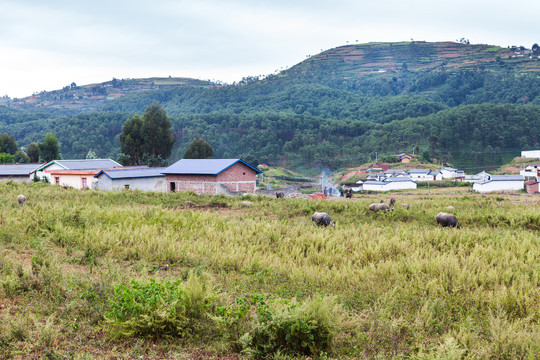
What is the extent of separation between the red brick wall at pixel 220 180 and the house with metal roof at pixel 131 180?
134cm

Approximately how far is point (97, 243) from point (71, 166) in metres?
34.0

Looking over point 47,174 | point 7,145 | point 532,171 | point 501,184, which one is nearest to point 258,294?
point 47,174

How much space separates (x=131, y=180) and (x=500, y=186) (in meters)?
51.5

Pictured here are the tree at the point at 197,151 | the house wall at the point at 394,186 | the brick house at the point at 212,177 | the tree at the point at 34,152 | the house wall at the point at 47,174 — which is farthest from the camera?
the house wall at the point at 394,186

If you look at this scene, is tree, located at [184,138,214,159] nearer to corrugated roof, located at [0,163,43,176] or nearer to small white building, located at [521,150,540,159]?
corrugated roof, located at [0,163,43,176]

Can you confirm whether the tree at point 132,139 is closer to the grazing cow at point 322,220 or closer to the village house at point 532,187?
the grazing cow at point 322,220

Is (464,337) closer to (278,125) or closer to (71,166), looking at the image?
(71,166)

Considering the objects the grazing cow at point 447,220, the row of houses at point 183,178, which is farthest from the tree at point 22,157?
the grazing cow at point 447,220

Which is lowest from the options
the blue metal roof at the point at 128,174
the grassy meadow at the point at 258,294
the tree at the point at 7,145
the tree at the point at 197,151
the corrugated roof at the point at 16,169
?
the grassy meadow at the point at 258,294

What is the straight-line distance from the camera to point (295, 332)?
17.8 ft

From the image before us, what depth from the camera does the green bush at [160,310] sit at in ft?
18.6

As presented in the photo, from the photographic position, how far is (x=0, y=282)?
699 centimetres

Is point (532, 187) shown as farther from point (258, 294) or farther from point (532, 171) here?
point (258, 294)

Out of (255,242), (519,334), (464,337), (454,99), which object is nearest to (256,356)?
(464,337)
